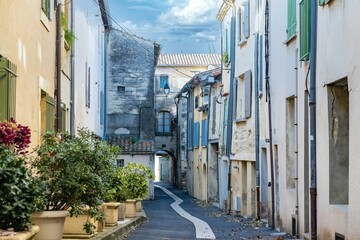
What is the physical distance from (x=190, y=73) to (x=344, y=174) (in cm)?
6183

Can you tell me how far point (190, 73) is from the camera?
74.1 meters

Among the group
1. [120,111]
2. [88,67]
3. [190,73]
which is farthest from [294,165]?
[190,73]

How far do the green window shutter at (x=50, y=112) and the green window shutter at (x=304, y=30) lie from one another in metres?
5.20

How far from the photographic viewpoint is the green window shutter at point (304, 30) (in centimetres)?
1447

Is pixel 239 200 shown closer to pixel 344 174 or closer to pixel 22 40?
pixel 344 174

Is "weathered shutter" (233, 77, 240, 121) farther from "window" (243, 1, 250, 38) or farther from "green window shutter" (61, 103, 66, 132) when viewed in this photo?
"green window shutter" (61, 103, 66, 132)

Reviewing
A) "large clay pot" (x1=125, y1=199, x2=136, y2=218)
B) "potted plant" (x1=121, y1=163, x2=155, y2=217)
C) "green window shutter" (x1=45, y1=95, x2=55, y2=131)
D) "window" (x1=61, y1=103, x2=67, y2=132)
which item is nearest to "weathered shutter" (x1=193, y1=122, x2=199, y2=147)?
"potted plant" (x1=121, y1=163, x2=155, y2=217)

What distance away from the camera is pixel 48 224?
9.74m

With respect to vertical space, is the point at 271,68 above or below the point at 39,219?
above

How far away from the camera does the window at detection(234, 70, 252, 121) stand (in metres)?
25.4

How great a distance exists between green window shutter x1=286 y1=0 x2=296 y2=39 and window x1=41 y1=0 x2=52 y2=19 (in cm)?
533

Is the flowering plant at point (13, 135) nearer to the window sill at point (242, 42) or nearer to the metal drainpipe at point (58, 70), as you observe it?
the metal drainpipe at point (58, 70)

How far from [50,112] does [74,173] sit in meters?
5.05

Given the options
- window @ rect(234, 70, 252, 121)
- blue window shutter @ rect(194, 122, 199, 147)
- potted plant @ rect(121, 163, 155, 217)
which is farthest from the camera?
blue window shutter @ rect(194, 122, 199, 147)
